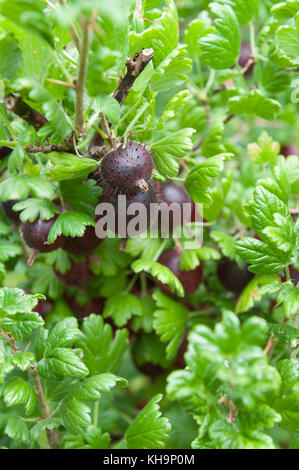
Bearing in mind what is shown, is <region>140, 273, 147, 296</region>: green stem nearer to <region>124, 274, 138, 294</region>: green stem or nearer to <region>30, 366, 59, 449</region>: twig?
<region>124, 274, 138, 294</region>: green stem

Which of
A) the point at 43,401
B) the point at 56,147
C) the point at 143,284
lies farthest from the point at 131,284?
the point at 56,147

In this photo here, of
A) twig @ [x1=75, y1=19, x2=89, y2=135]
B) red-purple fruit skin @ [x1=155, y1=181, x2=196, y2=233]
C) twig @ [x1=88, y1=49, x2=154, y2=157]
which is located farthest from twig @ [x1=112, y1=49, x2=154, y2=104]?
red-purple fruit skin @ [x1=155, y1=181, x2=196, y2=233]

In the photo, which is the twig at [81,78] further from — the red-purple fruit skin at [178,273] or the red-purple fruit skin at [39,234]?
the red-purple fruit skin at [178,273]

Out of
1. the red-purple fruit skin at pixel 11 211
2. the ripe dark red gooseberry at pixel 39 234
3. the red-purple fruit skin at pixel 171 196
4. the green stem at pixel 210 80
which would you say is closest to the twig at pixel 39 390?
the ripe dark red gooseberry at pixel 39 234

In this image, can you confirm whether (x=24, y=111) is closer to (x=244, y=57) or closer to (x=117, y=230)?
(x=117, y=230)

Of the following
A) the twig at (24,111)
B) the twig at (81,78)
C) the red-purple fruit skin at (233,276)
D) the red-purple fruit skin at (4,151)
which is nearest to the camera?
the twig at (81,78)
